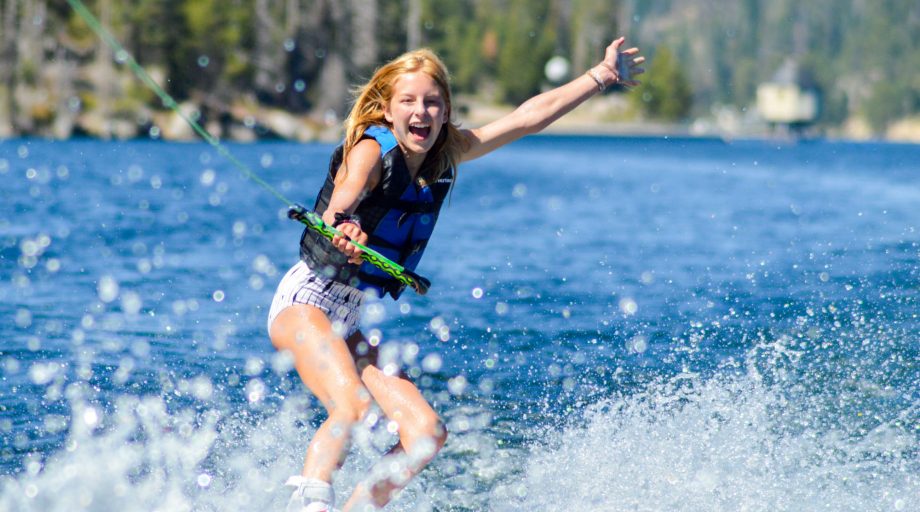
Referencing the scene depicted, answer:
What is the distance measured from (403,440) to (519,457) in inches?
53.9

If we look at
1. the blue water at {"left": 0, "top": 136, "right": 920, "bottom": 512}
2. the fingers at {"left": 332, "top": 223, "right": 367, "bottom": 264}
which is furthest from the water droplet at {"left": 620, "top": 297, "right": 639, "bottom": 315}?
the fingers at {"left": 332, "top": 223, "right": 367, "bottom": 264}

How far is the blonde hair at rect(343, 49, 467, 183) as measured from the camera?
438 cm

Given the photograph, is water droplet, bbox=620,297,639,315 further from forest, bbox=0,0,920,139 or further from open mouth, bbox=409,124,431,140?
forest, bbox=0,0,920,139

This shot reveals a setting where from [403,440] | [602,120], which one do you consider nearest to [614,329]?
[403,440]

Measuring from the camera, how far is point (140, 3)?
167 ft

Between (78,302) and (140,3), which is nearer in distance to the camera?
(78,302)

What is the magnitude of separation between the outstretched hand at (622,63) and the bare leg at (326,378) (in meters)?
1.80

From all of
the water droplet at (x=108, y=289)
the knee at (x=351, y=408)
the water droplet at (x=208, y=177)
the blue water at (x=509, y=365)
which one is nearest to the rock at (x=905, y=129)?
the water droplet at (x=208, y=177)

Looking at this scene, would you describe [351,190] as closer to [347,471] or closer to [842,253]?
[347,471]

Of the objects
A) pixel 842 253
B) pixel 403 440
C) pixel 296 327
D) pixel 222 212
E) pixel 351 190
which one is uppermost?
pixel 351 190

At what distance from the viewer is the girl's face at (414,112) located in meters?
4.30

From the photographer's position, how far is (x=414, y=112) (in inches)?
169

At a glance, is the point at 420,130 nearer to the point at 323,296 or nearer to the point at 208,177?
the point at 323,296

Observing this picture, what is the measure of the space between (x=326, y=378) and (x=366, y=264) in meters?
0.49
